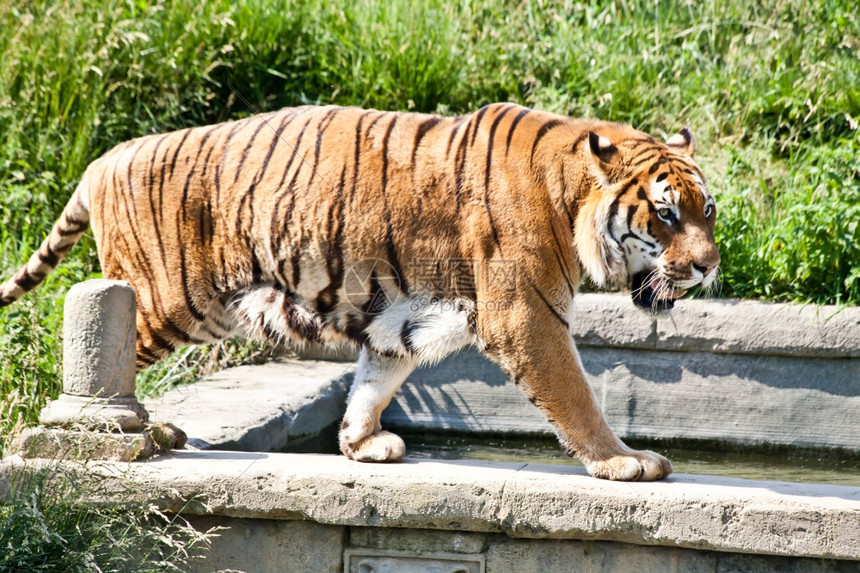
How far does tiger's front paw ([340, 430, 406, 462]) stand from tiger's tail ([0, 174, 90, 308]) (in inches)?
59.3

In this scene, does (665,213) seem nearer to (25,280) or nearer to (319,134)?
(319,134)

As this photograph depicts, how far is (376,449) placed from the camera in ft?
11.4

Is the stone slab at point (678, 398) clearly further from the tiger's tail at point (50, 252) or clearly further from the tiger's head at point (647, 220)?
the tiger's tail at point (50, 252)

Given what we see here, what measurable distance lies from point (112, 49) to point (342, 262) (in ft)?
13.6

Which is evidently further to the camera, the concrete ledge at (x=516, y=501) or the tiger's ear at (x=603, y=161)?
the tiger's ear at (x=603, y=161)

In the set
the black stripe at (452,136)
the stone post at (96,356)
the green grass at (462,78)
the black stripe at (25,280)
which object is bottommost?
the stone post at (96,356)

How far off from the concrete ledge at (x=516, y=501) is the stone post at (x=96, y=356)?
0.70ft

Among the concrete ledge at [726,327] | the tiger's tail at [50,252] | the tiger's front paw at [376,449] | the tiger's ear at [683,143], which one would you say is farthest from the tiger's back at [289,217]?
the concrete ledge at [726,327]

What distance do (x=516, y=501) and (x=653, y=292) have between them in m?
0.97

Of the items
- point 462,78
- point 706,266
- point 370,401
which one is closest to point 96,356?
point 370,401

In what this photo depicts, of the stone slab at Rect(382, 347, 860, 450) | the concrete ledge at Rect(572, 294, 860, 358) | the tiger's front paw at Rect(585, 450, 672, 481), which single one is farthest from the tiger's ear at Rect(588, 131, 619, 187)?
the stone slab at Rect(382, 347, 860, 450)

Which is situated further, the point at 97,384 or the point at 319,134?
the point at 319,134

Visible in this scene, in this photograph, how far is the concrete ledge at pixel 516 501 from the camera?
113 inches

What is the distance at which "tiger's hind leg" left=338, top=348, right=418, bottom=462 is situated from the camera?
140 inches
